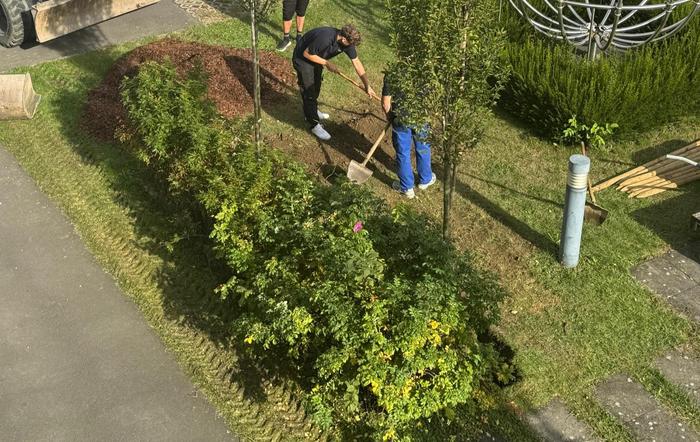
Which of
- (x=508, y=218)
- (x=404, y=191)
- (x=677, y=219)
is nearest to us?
(x=677, y=219)

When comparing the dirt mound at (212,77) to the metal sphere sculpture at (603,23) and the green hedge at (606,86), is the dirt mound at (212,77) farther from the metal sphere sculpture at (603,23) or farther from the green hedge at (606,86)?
the metal sphere sculpture at (603,23)

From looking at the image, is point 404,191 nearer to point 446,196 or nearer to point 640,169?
point 446,196

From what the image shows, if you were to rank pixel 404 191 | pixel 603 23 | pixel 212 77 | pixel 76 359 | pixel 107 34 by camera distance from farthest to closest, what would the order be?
pixel 107 34, pixel 212 77, pixel 603 23, pixel 404 191, pixel 76 359

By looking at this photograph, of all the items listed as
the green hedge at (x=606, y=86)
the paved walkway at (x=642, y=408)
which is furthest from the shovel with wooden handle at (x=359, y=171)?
the paved walkway at (x=642, y=408)

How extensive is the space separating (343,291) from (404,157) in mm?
3340

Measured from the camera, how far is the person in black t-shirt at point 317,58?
9.93 m

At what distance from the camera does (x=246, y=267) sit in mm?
6863

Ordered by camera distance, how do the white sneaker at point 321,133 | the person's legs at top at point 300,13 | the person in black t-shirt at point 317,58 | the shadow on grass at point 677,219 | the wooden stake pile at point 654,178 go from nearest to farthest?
the shadow on grass at point 677,219, the wooden stake pile at point 654,178, the person in black t-shirt at point 317,58, the white sneaker at point 321,133, the person's legs at top at point 300,13

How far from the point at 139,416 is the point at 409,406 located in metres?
2.50

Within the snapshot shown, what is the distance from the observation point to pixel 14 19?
42.1ft

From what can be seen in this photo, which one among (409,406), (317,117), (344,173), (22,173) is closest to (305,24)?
(317,117)

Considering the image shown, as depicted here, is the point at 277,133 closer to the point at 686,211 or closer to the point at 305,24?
the point at 305,24

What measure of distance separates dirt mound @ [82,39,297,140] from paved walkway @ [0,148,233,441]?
2.33 meters

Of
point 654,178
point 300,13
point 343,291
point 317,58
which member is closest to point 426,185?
point 317,58
